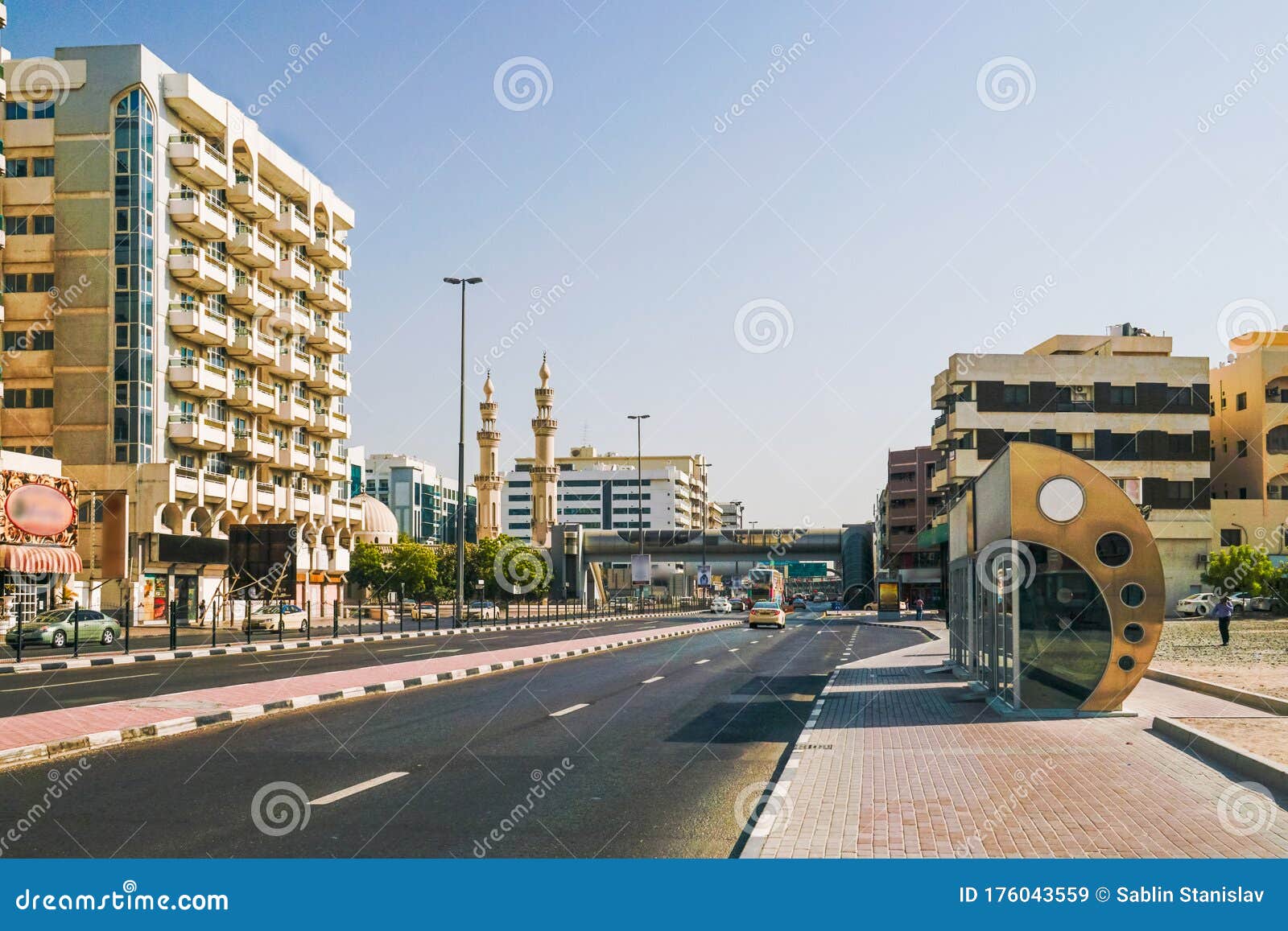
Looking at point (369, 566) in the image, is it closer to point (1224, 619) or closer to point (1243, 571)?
point (1243, 571)

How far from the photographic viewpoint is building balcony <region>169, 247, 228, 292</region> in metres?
55.9

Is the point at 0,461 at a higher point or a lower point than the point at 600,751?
higher

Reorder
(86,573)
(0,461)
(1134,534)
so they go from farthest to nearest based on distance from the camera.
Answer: (86,573)
(0,461)
(1134,534)

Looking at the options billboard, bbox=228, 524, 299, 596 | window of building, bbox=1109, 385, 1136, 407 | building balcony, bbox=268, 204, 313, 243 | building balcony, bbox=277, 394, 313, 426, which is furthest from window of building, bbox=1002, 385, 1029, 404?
billboard, bbox=228, 524, 299, 596

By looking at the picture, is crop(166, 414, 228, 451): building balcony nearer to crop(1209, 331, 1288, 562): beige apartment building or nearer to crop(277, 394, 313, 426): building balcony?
crop(277, 394, 313, 426): building balcony

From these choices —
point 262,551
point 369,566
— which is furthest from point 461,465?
point 369,566

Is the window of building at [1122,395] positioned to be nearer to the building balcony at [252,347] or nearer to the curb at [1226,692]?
the building balcony at [252,347]

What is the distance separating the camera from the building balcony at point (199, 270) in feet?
183

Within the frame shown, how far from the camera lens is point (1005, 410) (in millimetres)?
75750

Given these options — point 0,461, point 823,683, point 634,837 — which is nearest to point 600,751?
point 634,837

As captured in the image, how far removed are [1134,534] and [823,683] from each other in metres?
8.88

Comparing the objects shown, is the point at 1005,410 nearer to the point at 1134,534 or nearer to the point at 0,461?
the point at 0,461

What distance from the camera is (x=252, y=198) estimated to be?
61781 mm

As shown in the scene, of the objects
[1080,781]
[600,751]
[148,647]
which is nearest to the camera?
[1080,781]
